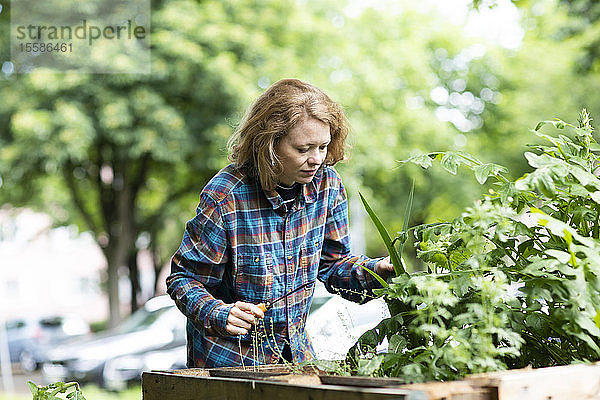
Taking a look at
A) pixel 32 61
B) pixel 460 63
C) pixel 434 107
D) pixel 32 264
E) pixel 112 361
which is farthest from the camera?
pixel 32 264

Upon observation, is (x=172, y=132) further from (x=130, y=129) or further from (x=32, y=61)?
(x=32, y=61)

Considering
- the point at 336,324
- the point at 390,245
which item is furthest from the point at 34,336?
the point at 390,245

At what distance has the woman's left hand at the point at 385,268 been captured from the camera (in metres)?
2.37

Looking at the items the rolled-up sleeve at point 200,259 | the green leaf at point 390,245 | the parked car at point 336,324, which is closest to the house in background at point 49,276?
the parked car at point 336,324

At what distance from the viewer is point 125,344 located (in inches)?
392

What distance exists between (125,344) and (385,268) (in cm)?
814

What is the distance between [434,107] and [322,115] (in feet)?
49.6

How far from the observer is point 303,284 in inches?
101

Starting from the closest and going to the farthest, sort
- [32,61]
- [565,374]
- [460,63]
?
1. [565,374]
2. [32,61]
3. [460,63]

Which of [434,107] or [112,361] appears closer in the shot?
[112,361]

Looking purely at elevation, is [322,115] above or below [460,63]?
below

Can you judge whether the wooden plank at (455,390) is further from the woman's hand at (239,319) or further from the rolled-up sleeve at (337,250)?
the rolled-up sleeve at (337,250)

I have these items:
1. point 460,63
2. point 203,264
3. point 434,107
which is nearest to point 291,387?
point 203,264

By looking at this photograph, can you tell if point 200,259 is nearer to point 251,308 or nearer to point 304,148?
point 251,308
